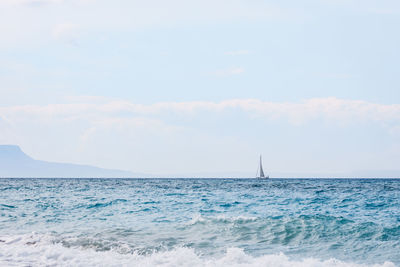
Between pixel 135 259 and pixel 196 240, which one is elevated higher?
pixel 196 240

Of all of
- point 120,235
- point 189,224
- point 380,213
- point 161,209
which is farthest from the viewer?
point 161,209

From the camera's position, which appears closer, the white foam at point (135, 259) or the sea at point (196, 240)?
the white foam at point (135, 259)

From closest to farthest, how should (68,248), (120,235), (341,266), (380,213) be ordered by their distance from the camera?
(341,266)
(68,248)
(120,235)
(380,213)

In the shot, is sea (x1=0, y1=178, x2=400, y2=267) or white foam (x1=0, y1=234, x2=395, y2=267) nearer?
white foam (x1=0, y1=234, x2=395, y2=267)

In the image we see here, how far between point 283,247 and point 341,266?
2979 mm

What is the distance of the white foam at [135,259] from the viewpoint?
14125 mm

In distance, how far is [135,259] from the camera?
1506 centimetres

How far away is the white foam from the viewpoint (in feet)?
46.3

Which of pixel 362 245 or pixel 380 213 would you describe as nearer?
pixel 362 245

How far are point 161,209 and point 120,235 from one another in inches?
368

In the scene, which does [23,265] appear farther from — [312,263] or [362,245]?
[362,245]

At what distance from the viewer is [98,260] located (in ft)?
48.0

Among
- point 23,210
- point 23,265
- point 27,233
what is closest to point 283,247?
point 23,265

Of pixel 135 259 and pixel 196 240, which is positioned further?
pixel 196 240
